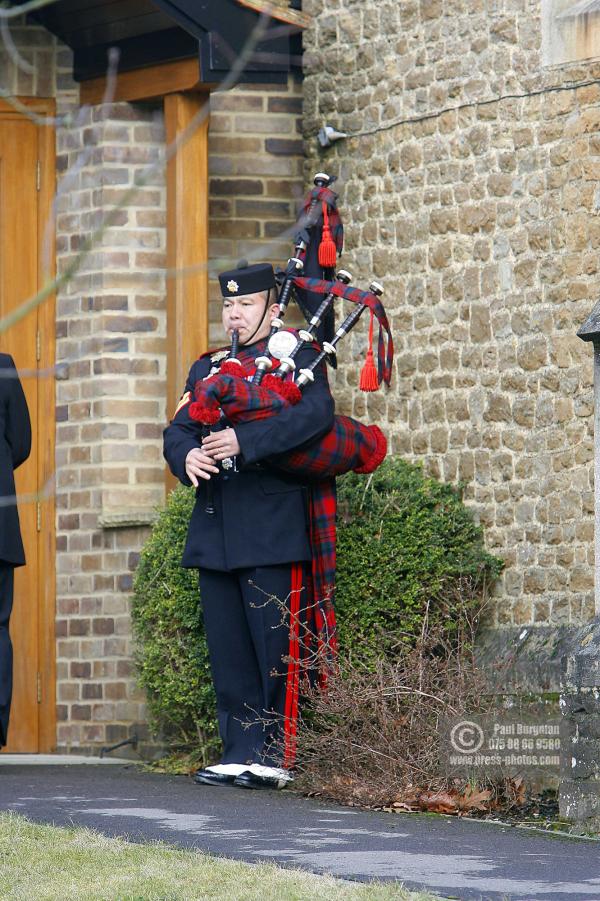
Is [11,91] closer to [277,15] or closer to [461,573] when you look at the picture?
[277,15]

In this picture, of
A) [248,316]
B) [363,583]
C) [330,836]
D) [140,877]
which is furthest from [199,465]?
[140,877]

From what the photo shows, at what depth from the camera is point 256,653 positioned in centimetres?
855

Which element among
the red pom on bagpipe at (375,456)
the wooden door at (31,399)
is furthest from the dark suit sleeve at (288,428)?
the wooden door at (31,399)

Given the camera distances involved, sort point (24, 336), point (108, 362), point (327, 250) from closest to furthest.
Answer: point (327, 250) < point (108, 362) < point (24, 336)

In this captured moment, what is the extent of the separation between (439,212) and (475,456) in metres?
1.39

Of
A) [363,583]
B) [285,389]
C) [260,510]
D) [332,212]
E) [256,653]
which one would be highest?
[332,212]

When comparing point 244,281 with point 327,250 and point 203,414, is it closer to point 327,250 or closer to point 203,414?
point 203,414

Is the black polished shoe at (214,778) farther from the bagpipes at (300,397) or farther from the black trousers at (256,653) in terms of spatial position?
the bagpipes at (300,397)

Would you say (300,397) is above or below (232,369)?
below

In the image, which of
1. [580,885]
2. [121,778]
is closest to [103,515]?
[121,778]

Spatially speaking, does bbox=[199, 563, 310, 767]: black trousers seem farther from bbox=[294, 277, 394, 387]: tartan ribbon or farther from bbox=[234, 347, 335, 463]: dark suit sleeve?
bbox=[294, 277, 394, 387]: tartan ribbon

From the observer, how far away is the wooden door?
10805 mm

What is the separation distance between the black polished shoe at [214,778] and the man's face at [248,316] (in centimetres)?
195

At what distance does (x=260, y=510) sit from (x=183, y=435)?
1.68 ft
